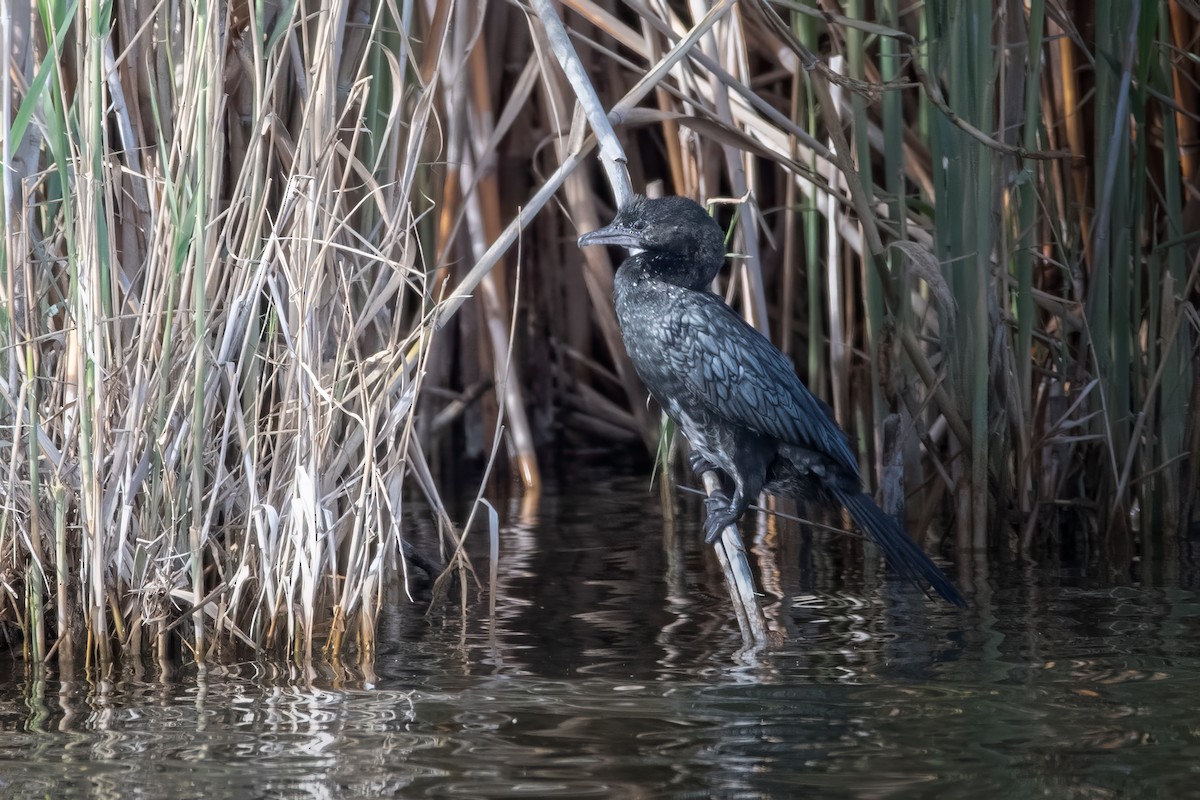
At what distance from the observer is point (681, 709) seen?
2.26 metres

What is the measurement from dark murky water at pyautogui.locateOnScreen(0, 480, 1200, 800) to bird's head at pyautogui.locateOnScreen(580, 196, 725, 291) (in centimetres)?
72

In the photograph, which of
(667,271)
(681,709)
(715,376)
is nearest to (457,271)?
(667,271)

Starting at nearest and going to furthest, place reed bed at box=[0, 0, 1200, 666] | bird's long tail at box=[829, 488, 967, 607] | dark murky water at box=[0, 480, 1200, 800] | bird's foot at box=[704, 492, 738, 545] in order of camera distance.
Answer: dark murky water at box=[0, 480, 1200, 800]
reed bed at box=[0, 0, 1200, 666]
bird's foot at box=[704, 492, 738, 545]
bird's long tail at box=[829, 488, 967, 607]

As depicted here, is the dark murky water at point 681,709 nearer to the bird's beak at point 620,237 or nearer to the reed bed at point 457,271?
the reed bed at point 457,271

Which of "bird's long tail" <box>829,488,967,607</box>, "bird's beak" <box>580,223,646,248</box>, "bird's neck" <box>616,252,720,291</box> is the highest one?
"bird's beak" <box>580,223,646,248</box>

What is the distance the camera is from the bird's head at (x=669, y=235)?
108 inches

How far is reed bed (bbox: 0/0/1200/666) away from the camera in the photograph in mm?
2436

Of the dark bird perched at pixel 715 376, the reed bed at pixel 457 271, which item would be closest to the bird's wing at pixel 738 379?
the dark bird perched at pixel 715 376

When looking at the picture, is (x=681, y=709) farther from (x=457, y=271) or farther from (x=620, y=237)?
(x=457, y=271)

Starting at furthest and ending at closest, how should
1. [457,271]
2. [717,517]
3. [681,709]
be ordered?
[457,271], [717,517], [681,709]

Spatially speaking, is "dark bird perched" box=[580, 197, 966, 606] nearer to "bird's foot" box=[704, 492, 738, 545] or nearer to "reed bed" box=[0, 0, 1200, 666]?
"bird's foot" box=[704, 492, 738, 545]

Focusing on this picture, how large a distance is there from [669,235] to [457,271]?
225 centimetres

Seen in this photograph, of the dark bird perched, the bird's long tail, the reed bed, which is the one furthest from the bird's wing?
the reed bed

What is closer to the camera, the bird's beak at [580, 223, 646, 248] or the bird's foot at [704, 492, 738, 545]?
the bird's foot at [704, 492, 738, 545]
